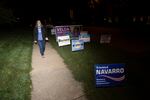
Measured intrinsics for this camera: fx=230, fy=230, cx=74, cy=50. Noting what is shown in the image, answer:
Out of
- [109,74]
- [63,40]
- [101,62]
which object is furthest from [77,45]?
[109,74]

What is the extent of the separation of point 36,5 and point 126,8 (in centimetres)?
3680

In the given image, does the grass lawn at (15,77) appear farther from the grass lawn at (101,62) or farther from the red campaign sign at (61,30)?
the red campaign sign at (61,30)

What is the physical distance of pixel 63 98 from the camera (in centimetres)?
711

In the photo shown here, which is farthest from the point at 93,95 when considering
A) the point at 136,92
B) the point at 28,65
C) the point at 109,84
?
the point at 28,65

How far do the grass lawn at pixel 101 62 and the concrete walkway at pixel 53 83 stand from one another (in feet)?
1.01

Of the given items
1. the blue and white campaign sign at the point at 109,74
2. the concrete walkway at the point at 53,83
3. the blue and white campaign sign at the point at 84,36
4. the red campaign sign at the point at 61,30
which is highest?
the red campaign sign at the point at 61,30

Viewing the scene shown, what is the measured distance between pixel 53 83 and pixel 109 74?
2.33 m

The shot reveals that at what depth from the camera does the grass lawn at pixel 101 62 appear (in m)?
7.30

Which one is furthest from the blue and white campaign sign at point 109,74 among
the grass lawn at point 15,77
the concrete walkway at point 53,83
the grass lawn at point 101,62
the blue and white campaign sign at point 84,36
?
the blue and white campaign sign at point 84,36

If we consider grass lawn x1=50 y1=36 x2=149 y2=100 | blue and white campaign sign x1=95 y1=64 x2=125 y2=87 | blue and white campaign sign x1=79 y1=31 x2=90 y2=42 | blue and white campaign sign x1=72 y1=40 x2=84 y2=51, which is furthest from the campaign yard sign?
blue and white campaign sign x1=95 y1=64 x2=125 y2=87

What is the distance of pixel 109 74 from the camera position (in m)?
7.19

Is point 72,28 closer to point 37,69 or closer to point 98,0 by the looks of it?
point 37,69

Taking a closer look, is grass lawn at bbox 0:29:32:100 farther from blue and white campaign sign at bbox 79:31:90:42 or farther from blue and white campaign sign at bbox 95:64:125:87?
blue and white campaign sign at bbox 79:31:90:42

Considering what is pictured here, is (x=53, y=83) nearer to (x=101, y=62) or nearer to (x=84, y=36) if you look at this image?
(x=101, y=62)
